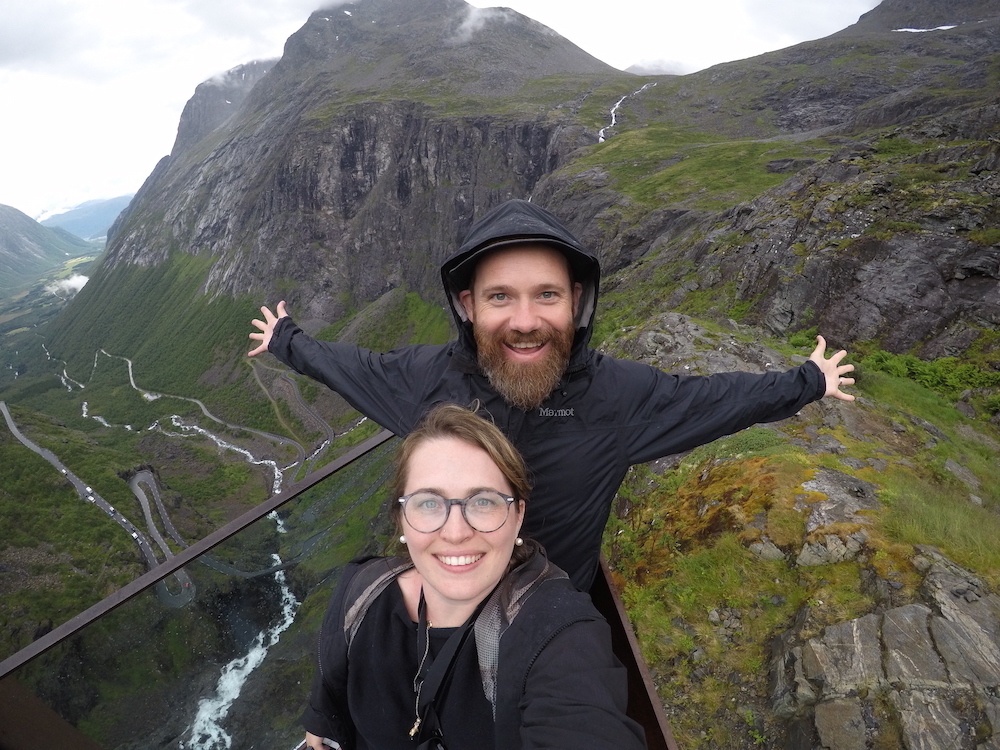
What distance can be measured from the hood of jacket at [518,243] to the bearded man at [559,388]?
1cm

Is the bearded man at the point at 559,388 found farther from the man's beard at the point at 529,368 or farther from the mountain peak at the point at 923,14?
the mountain peak at the point at 923,14

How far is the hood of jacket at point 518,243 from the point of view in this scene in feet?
10.6

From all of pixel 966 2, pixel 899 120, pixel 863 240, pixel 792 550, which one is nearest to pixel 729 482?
pixel 792 550

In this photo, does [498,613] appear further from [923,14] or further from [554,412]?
[923,14]

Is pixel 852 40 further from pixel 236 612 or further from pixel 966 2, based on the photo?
pixel 236 612

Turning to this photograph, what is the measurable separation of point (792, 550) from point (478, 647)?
4932 mm

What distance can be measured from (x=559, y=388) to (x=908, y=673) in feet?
13.5

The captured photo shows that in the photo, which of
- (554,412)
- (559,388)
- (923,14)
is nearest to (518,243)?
(559,388)

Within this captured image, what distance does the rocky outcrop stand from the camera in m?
3.97

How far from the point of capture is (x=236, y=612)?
4.32 meters

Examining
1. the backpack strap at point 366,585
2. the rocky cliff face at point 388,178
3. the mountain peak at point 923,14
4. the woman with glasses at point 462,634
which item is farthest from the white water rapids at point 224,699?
the mountain peak at point 923,14

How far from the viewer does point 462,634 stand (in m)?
2.35

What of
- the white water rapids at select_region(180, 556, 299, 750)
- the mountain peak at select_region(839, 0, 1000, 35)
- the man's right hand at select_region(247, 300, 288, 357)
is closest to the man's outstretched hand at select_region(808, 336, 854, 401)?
the man's right hand at select_region(247, 300, 288, 357)

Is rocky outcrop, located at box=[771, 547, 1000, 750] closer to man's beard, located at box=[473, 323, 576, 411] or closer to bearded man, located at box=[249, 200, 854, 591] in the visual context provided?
bearded man, located at box=[249, 200, 854, 591]
